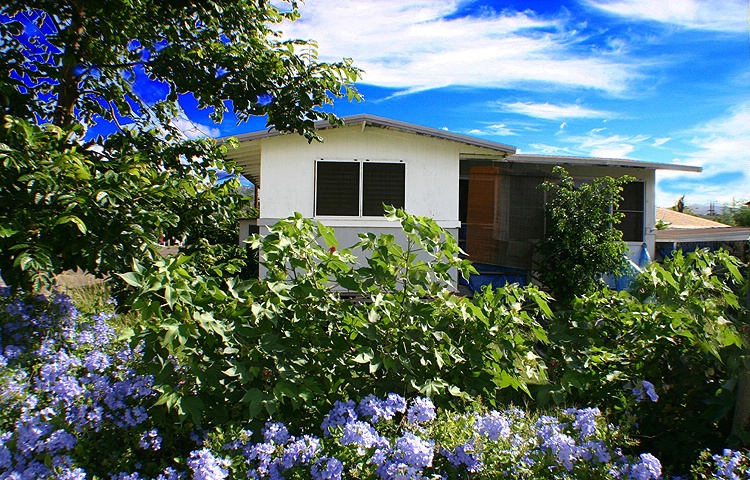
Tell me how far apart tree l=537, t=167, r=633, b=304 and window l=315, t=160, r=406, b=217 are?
3299mm

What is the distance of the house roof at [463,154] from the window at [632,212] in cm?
102

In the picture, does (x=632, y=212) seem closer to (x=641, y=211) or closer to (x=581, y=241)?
(x=641, y=211)

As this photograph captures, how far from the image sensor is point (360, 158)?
1068 centimetres

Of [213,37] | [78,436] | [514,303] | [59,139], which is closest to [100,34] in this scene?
[213,37]

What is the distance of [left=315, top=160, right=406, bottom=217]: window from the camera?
1070cm

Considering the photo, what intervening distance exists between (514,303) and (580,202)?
9158 millimetres

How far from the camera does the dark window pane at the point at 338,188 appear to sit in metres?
10.7

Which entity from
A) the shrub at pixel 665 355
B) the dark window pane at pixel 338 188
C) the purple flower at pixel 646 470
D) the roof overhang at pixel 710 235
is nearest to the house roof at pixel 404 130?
the dark window pane at pixel 338 188

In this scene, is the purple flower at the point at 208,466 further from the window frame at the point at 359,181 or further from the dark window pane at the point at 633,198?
the dark window pane at the point at 633,198

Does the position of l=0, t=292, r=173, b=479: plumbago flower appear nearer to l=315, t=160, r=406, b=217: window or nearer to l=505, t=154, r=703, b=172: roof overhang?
l=315, t=160, r=406, b=217: window

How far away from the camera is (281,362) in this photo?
2.25 m

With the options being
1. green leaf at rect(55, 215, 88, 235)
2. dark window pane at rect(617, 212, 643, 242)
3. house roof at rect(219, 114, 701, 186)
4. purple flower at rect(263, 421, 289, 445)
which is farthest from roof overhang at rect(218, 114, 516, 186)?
purple flower at rect(263, 421, 289, 445)

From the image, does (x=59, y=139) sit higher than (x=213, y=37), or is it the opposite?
(x=213, y=37)

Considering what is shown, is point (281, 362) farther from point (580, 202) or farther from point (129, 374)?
point (580, 202)
